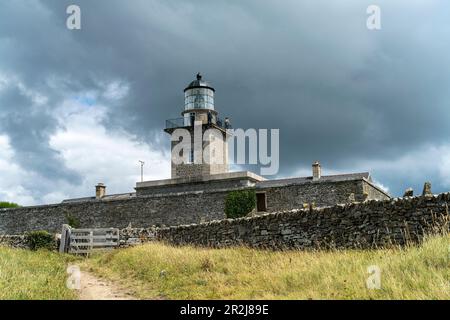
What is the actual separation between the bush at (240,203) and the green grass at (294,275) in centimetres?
1684

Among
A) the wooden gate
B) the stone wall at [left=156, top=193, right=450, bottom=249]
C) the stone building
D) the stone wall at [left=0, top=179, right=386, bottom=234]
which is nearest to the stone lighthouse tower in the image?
the stone building

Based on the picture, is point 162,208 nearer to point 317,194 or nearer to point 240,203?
point 240,203

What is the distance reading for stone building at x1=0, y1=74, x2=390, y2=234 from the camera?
2902 centimetres

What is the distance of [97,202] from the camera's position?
3534cm

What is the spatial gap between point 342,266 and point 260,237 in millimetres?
5930

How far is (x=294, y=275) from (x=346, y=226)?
14.4 feet

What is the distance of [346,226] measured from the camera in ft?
41.8

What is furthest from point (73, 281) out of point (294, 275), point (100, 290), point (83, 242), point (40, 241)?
point (40, 241)

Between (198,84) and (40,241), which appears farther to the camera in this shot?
(198,84)

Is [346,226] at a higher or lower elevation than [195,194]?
lower

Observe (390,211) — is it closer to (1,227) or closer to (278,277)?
(278,277)
